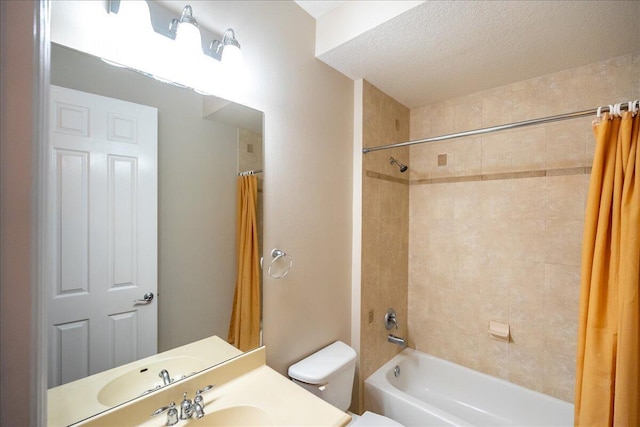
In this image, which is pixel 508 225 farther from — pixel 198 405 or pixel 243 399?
pixel 198 405

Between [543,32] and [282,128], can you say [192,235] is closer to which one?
[282,128]

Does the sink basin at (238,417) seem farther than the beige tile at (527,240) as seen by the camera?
No

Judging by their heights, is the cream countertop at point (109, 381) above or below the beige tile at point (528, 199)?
below

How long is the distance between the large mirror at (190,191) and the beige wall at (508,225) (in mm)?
1548

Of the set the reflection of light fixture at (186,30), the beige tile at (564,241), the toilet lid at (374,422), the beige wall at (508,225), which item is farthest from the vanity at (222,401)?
the beige tile at (564,241)

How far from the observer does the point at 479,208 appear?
200cm

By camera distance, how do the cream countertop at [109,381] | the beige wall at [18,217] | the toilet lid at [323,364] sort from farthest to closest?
the toilet lid at [323,364] → the cream countertop at [109,381] → the beige wall at [18,217]

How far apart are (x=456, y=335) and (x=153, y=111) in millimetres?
2372

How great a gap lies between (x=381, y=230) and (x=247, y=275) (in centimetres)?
109

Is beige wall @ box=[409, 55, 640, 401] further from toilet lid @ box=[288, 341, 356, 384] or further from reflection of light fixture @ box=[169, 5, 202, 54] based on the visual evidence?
reflection of light fixture @ box=[169, 5, 202, 54]

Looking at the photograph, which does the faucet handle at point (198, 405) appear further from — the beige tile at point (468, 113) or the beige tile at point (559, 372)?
the beige tile at point (468, 113)

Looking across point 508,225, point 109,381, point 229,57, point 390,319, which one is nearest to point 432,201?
point 508,225

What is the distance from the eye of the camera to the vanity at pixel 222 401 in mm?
823

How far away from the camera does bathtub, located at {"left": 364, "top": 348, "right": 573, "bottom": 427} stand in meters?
1.60
